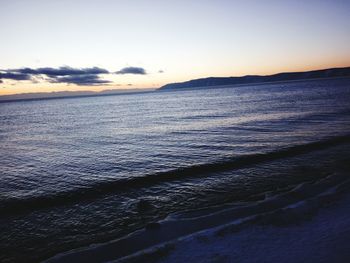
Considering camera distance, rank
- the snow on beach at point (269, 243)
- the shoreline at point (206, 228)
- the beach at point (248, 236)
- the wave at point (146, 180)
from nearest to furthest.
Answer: the snow on beach at point (269, 243), the beach at point (248, 236), the shoreline at point (206, 228), the wave at point (146, 180)

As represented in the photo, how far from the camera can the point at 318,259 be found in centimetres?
620

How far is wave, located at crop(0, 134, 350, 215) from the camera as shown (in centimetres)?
1222

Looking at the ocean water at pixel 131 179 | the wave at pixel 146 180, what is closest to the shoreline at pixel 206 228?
the ocean water at pixel 131 179

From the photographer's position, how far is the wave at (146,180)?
12.2 metres

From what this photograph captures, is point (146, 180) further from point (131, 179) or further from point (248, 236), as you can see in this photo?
point (248, 236)

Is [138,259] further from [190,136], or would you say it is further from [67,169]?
[190,136]

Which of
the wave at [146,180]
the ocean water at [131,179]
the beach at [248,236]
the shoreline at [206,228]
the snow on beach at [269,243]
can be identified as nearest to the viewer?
the snow on beach at [269,243]

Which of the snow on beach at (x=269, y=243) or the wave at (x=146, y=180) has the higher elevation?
the snow on beach at (x=269, y=243)

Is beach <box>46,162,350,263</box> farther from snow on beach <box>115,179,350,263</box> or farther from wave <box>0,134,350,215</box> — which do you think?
wave <box>0,134,350,215</box>

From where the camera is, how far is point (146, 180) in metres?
14.5

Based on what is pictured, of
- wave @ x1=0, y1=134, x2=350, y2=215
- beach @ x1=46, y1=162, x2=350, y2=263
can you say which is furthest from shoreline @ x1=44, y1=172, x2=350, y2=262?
wave @ x1=0, y1=134, x2=350, y2=215

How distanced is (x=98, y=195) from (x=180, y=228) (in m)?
5.60

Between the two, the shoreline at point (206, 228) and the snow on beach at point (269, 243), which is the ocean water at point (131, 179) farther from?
the snow on beach at point (269, 243)

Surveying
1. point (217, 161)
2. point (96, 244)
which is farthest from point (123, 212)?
point (217, 161)
